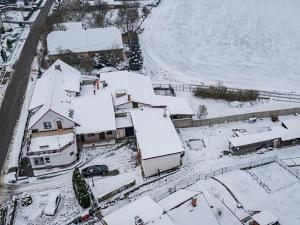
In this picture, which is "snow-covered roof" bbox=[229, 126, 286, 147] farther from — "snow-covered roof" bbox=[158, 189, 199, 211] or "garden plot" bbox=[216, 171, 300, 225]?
"snow-covered roof" bbox=[158, 189, 199, 211]

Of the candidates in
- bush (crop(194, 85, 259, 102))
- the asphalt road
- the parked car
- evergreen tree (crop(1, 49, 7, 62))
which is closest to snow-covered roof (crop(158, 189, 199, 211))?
the parked car

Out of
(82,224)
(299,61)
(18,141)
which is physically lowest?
(82,224)

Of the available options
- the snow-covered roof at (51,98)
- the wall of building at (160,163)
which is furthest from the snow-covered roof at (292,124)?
the snow-covered roof at (51,98)

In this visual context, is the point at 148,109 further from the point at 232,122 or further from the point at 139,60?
the point at 139,60

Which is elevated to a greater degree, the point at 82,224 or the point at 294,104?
the point at 294,104

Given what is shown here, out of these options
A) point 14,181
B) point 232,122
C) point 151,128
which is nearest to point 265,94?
point 232,122

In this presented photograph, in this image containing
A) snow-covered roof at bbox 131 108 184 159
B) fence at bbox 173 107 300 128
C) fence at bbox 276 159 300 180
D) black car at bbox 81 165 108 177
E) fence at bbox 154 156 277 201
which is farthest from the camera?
fence at bbox 173 107 300 128
